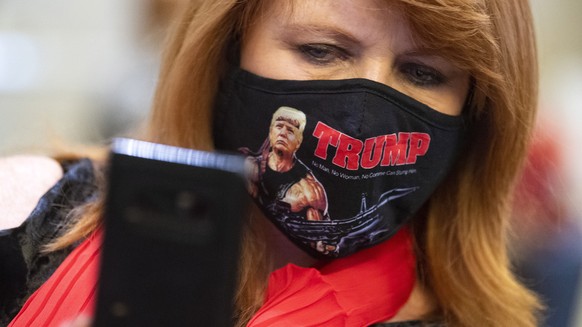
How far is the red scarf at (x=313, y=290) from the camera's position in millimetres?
986

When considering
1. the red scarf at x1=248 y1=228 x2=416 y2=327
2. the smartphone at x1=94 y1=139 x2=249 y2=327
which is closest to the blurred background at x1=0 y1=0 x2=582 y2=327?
the red scarf at x1=248 y1=228 x2=416 y2=327

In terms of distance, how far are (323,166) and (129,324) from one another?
20.8 inches

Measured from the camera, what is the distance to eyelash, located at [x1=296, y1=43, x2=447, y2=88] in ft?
3.56

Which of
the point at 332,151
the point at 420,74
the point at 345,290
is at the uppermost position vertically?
the point at 420,74

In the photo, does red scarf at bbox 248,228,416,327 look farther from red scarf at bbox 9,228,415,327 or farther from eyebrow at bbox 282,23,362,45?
eyebrow at bbox 282,23,362,45

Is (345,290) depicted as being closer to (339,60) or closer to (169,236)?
(339,60)

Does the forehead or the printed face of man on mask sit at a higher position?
the forehead

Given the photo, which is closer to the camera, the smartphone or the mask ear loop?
the smartphone

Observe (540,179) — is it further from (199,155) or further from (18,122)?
(18,122)

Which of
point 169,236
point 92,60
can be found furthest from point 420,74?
point 92,60

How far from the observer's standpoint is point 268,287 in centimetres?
114

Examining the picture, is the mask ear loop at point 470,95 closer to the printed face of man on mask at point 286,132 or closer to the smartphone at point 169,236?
the printed face of man on mask at point 286,132

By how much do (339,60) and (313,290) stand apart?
351 mm

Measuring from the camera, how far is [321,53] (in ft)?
3.58
